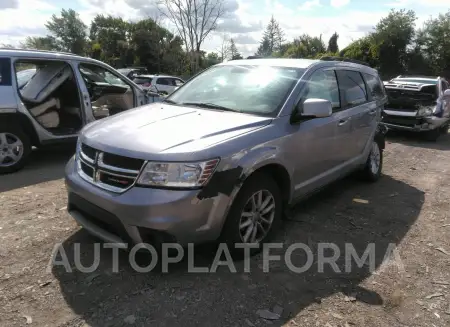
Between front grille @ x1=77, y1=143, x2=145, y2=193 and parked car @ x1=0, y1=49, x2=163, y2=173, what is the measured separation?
3.12 metres

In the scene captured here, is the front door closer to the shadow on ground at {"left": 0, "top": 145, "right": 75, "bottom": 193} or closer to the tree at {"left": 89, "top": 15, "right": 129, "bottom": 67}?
the shadow on ground at {"left": 0, "top": 145, "right": 75, "bottom": 193}

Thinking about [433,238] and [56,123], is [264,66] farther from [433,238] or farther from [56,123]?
[56,123]

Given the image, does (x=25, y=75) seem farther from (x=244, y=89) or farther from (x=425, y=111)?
(x=425, y=111)

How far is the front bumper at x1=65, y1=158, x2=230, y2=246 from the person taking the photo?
9.11ft

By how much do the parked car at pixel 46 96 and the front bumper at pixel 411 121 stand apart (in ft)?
21.3

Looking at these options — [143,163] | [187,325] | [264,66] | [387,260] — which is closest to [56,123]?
[264,66]

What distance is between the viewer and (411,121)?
9.79 metres

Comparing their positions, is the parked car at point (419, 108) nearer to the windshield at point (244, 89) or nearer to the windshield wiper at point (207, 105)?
the windshield at point (244, 89)

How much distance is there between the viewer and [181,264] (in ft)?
10.8

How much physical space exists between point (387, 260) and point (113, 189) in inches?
98.2

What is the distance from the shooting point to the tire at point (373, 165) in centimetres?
573

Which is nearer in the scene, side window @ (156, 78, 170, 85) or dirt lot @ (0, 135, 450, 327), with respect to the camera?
dirt lot @ (0, 135, 450, 327)

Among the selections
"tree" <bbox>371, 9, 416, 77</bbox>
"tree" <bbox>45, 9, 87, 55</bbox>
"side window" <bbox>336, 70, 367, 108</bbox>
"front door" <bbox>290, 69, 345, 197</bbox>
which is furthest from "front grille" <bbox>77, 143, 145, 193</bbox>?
"tree" <bbox>45, 9, 87, 55</bbox>

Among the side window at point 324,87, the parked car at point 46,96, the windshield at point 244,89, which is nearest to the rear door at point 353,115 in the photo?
the side window at point 324,87
